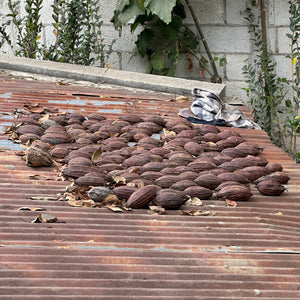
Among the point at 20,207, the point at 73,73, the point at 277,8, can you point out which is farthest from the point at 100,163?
the point at 277,8

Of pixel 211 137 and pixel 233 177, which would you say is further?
pixel 211 137

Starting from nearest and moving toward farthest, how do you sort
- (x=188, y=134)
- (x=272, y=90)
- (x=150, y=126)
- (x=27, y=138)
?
(x=27, y=138), (x=188, y=134), (x=150, y=126), (x=272, y=90)

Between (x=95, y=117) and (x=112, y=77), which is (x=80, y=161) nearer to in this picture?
(x=95, y=117)

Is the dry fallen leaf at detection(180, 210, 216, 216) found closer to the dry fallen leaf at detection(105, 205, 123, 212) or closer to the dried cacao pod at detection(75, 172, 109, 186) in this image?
the dry fallen leaf at detection(105, 205, 123, 212)

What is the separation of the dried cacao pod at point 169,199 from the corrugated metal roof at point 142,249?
4cm

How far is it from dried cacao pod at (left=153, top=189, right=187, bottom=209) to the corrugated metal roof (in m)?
0.04

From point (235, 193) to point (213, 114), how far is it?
1283 mm

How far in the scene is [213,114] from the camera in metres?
3.94

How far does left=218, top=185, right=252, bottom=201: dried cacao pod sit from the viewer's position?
2.72 m

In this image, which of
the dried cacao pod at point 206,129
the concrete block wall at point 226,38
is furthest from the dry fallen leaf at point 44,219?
the concrete block wall at point 226,38

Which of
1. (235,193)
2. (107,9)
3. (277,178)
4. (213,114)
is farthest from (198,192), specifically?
(107,9)

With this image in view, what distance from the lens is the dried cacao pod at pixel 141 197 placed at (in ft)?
8.25

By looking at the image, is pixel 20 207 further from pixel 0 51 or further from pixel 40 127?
pixel 0 51

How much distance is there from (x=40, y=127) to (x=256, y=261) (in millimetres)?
1722
